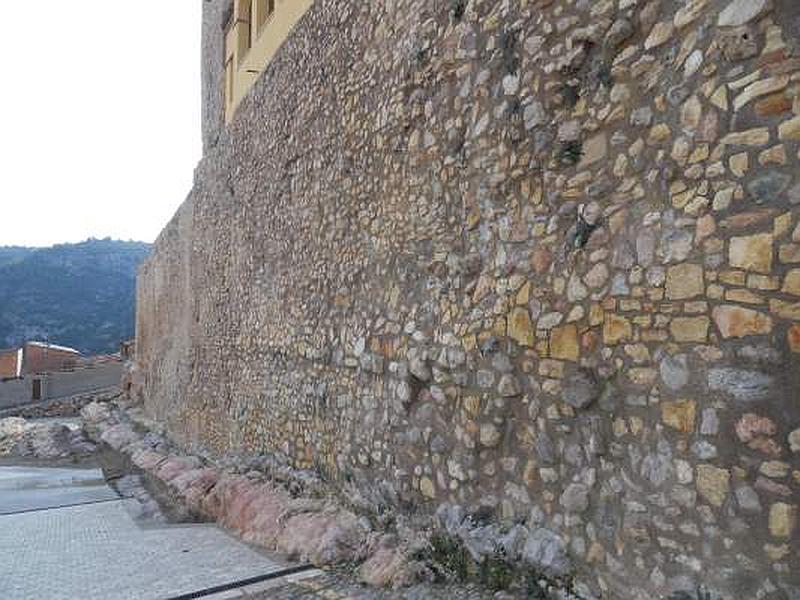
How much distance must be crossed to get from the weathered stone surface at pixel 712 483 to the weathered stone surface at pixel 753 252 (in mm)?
648

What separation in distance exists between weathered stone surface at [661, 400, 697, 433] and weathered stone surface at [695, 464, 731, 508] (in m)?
0.14

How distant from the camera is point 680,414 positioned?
244 cm

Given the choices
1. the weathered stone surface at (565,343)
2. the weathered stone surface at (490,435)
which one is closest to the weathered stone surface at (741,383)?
the weathered stone surface at (565,343)

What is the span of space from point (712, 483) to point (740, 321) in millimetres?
531

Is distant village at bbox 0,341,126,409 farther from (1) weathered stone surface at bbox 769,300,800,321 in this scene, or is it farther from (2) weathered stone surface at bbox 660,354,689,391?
(1) weathered stone surface at bbox 769,300,800,321

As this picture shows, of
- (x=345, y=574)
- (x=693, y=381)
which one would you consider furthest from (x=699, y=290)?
(x=345, y=574)

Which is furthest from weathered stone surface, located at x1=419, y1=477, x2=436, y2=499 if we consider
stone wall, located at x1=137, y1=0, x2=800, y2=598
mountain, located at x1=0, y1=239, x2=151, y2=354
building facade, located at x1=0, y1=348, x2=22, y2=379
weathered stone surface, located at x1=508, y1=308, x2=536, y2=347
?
mountain, located at x1=0, y1=239, x2=151, y2=354

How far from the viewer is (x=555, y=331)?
121 inches

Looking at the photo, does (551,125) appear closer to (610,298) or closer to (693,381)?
(610,298)

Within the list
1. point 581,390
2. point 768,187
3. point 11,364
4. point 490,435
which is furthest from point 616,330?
point 11,364

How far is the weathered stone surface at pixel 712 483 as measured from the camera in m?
2.28

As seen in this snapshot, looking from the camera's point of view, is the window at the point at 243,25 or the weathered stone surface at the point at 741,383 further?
the window at the point at 243,25

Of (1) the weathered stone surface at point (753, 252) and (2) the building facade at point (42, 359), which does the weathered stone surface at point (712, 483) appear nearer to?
(1) the weathered stone surface at point (753, 252)

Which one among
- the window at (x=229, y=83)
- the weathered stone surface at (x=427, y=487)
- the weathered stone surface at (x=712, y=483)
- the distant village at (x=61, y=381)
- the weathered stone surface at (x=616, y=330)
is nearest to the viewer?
the weathered stone surface at (x=712, y=483)
